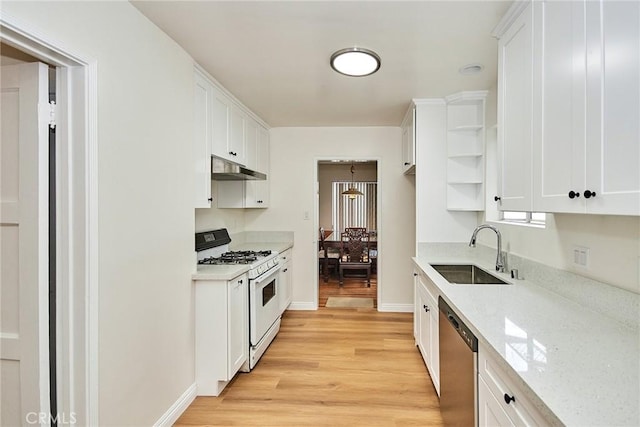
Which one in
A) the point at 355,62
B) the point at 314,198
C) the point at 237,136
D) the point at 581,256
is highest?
the point at 355,62

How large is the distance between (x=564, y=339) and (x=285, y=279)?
3050mm

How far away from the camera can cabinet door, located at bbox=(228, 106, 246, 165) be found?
3064mm

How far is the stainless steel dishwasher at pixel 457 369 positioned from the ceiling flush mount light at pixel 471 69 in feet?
5.69

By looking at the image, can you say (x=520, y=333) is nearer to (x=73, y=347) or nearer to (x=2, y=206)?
(x=73, y=347)

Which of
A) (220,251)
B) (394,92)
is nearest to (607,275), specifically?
(394,92)

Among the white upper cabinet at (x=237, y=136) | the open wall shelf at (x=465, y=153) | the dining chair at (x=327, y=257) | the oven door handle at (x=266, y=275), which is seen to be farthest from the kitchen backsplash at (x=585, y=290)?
the dining chair at (x=327, y=257)

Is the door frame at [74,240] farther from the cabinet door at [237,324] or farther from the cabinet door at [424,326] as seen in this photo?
the cabinet door at [424,326]

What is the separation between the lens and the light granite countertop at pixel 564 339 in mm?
819

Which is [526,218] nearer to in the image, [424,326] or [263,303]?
[424,326]

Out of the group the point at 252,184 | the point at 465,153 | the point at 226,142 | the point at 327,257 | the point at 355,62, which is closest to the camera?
the point at 355,62

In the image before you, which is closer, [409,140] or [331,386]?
[331,386]

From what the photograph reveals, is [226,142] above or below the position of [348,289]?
above

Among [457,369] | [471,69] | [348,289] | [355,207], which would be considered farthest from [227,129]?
[355,207]

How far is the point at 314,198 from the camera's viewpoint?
437 centimetres
